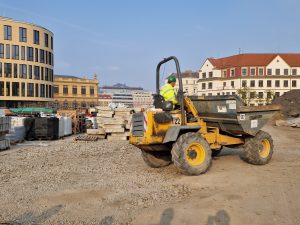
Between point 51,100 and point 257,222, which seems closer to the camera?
point 257,222

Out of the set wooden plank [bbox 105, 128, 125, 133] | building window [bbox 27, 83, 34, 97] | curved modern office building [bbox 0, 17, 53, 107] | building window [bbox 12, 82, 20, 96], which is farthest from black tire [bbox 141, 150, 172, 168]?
building window [bbox 27, 83, 34, 97]

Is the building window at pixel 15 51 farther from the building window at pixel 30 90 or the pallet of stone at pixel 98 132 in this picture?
the pallet of stone at pixel 98 132

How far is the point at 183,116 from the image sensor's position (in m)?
8.10

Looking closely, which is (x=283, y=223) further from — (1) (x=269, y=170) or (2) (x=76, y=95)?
(2) (x=76, y=95)

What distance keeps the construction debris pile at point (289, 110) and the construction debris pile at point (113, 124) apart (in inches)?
515

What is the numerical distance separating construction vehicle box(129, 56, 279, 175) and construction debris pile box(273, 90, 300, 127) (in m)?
17.0

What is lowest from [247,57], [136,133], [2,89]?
[136,133]

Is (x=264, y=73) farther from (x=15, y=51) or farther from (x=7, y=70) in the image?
(x=7, y=70)

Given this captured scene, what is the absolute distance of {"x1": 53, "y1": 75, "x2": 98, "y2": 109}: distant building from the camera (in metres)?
90.1

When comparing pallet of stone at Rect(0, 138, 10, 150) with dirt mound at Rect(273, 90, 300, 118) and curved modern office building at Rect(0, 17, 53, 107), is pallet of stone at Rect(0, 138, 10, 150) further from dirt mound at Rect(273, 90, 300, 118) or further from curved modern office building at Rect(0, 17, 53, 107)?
curved modern office building at Rect(0, 17, 53, 107)

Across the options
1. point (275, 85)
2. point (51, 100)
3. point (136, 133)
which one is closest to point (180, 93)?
point (136, 133)

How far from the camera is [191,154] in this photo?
26.1 ft

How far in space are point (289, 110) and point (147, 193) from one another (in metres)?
23.4

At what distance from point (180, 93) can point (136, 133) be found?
144 centimetres
